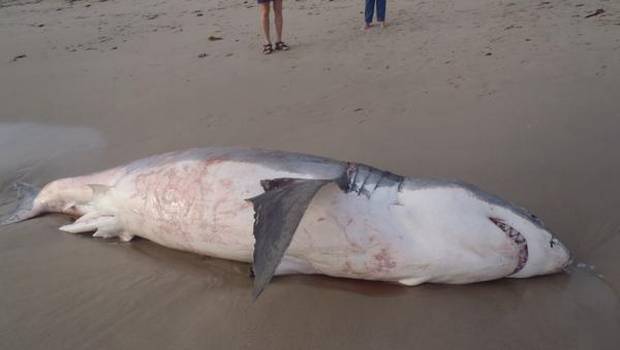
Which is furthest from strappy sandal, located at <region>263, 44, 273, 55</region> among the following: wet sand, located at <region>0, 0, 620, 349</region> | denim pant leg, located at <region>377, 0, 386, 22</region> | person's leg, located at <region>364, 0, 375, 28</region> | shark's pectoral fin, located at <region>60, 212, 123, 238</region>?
shark's pectoral fin, located at <region>60, 212, 123, 238</region>

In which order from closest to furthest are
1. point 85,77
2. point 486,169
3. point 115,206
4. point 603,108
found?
point 115,206 < point 486,169 < point 603,108 < point 85,77

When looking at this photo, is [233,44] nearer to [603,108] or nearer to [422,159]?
[422,159]

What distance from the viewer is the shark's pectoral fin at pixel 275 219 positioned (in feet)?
5.64

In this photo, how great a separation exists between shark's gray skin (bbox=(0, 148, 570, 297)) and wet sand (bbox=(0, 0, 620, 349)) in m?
0.12

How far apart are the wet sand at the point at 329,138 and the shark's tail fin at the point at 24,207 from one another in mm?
149

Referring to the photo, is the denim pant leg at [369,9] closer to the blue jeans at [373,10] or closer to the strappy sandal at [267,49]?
the blue jeans at [373,10]

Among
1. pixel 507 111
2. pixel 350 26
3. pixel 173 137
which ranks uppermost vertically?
pixel 350 26

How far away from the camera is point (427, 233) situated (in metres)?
2.00

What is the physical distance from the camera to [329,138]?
3.90 meters

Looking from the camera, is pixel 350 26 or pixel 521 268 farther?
pixel 350 26

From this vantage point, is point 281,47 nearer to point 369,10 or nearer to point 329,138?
point 369,10

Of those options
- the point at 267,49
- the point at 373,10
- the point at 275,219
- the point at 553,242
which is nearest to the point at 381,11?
the point at 373,10

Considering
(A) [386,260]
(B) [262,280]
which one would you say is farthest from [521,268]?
(B) [262,280]

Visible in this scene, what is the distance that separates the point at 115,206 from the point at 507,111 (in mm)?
3117
